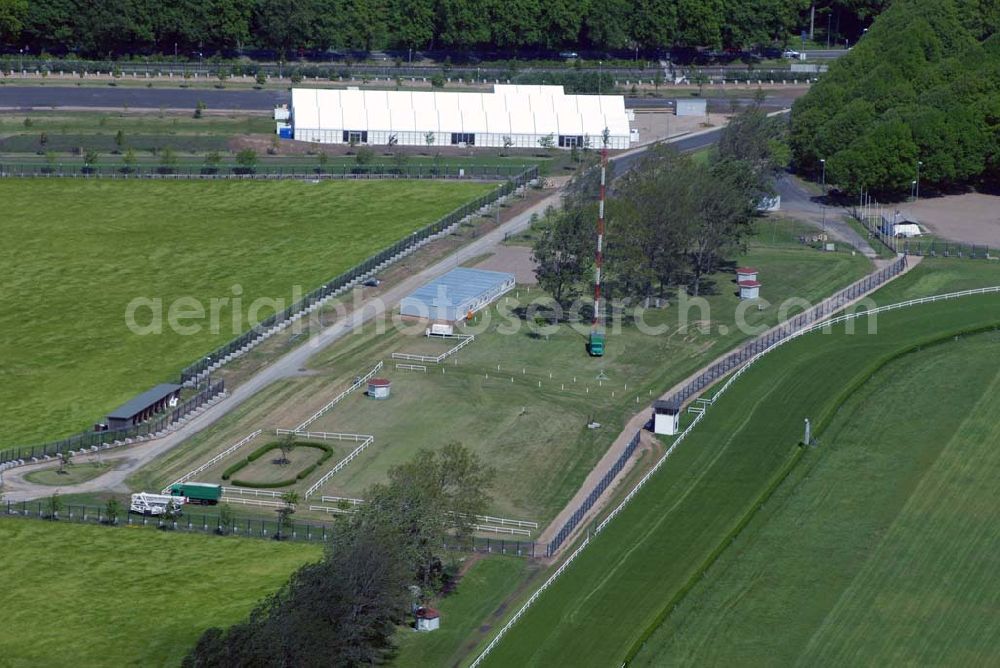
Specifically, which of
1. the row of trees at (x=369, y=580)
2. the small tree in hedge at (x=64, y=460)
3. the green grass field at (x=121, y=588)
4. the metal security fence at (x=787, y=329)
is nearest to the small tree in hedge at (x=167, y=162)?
the metal security fence at (x=787, y=329)

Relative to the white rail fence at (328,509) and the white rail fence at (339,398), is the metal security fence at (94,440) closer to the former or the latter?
the white rail fence at (339,398)

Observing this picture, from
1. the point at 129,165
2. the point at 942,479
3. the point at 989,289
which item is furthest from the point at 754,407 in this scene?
the point at 129,165

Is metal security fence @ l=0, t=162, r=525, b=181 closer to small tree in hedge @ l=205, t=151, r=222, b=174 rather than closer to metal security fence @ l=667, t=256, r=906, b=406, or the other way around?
small tree in hedge @ l=205, t=151, r=222, b=174

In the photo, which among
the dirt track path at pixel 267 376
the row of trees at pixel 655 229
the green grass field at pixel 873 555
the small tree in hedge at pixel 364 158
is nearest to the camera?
the green grass field at pixel 873 555

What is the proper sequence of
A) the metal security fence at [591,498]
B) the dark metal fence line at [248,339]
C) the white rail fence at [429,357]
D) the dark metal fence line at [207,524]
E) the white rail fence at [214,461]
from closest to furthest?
the metal security fence at [591,498] < the dark metal fence line at [207,524] < the white rail fence at [214,461] < the dark metal fence line at [248,339] < the white rail fence at [429,357]

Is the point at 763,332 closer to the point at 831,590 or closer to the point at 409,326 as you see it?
the point at 409,326

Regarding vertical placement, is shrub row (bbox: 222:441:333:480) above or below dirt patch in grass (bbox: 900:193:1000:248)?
below

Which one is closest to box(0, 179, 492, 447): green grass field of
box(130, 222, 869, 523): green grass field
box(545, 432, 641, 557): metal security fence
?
box(130, 222, 869, 523): green grass field

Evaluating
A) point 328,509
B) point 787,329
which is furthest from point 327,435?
point 787,329
